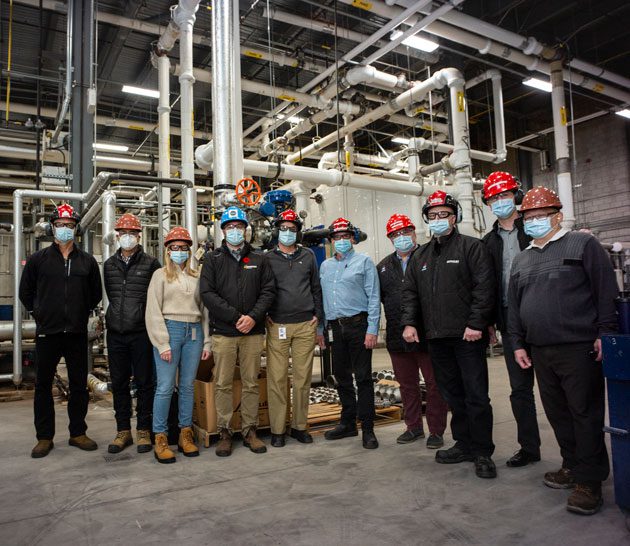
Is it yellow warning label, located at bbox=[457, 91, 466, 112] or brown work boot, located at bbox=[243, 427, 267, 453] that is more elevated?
yellow warning label, located at bbox=[457, 91, 466, 112]

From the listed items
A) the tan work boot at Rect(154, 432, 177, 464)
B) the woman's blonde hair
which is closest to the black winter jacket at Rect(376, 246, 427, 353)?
the woman's blonde hair

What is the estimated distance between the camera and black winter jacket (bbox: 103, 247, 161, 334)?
3846 millimetres

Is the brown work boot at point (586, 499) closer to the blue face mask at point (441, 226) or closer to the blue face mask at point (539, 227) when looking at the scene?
the blue face mask at point (539, 227)

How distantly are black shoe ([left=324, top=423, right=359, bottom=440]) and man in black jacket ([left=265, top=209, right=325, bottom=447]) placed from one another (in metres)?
0.17

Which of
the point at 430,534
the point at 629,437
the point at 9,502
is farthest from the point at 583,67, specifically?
the point at 9,502

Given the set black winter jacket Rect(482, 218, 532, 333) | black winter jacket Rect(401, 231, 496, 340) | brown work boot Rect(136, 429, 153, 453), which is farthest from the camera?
brown work boot Rect(136, 429, 153, 453)

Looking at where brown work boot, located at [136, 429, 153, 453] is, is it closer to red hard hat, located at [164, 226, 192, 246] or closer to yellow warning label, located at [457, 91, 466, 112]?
red hard hat, located at [164, 226, 192, 246]

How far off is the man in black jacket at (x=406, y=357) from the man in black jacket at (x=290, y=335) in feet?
1.99

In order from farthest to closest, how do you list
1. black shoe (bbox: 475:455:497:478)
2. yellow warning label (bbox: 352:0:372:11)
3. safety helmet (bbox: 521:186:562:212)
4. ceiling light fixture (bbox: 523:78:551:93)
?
1. ceiling light fixture (bbox: 523:78:551:93)
2. yellow warning label (bbox: 352:0:372:11)
3. black shoe (bbox: 475:455:497:478)
4. safety helmet (bbox: 521:186:562:212)

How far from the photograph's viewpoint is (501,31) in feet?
26.6

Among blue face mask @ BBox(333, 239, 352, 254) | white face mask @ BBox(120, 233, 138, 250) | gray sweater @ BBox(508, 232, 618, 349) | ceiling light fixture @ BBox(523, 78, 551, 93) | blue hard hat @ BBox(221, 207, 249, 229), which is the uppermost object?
ceiling light fixture @ BBox(523, 78, 551, 93)

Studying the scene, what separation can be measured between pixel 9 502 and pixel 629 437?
11.0 ft

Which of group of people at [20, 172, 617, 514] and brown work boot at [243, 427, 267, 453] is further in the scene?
brown work boot at [243, 427, 267, 453]

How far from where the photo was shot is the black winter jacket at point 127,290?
3.85 meters
